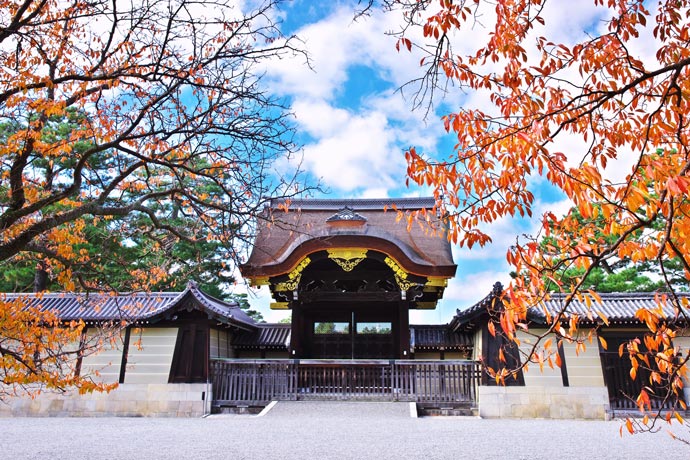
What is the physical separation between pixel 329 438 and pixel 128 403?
675cm

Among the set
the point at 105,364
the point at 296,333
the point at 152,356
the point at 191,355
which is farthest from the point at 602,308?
the point at 105,364

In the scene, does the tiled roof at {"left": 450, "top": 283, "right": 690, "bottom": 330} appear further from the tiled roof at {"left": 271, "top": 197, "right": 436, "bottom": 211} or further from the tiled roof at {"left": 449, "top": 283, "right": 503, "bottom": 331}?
the tiled roof at {"left": 271, "top": 197, "right": 436, "bottom": 211}

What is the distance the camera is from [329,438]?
766 cm

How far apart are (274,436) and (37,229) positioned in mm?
5270

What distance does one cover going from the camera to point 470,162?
315 centimetres

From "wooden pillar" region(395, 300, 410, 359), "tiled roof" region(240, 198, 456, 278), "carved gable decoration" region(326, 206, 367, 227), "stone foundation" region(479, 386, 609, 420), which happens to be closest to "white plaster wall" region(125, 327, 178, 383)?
"tiled roof" region(240, 198, 456, 278)

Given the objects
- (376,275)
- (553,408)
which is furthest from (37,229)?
(553,408)

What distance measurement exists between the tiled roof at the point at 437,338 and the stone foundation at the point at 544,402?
8.51ft

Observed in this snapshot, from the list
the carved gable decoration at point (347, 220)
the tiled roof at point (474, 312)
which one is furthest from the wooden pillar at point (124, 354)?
the tiled roof at point (474, 312)

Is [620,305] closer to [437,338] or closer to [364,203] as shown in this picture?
[437,338]

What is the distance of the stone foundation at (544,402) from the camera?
1112cm

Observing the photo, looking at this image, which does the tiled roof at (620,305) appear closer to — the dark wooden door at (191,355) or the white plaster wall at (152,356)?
the dark wooden door at (191,355)

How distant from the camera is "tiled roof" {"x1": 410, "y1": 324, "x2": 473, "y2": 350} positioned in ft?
45.8

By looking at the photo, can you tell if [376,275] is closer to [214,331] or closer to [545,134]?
[214,331]
